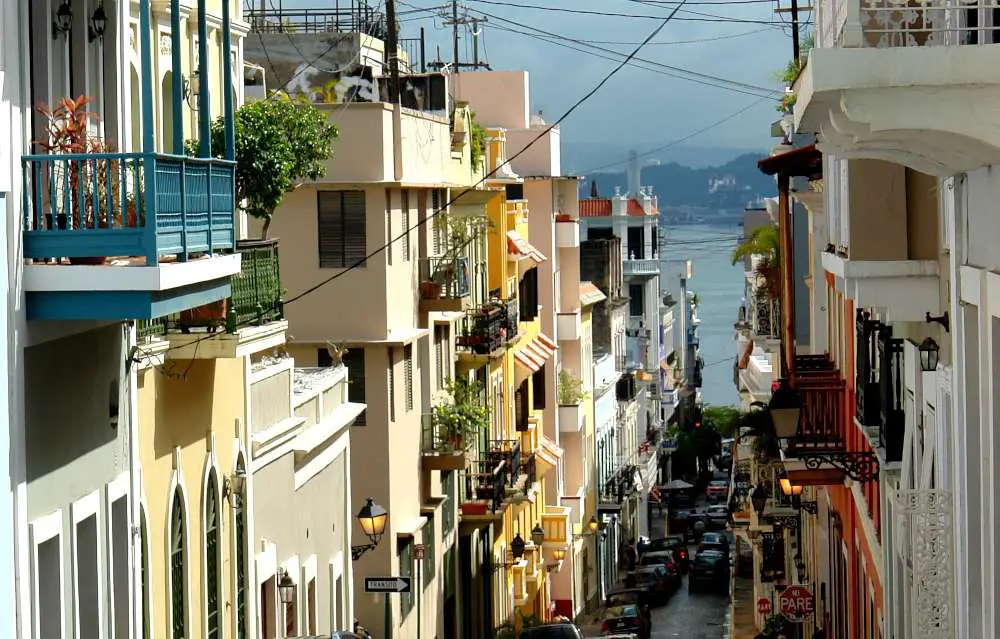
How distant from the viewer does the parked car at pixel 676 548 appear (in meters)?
68.6

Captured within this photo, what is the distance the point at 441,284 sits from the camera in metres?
31.0

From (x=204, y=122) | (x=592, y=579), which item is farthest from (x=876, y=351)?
(x=592, y=579)

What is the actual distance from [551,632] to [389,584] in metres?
10.9

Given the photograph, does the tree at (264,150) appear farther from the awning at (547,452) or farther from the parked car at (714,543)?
the parked car at (714,543)

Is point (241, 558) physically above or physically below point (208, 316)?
below

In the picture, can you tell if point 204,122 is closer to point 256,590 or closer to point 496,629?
point 256,590

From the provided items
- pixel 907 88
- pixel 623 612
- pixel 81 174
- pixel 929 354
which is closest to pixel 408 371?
pixel 929 354

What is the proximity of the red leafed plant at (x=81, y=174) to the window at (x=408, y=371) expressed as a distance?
62.2 feet

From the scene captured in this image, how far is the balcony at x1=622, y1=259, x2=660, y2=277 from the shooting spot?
96.6 metres

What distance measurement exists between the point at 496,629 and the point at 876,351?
21.1 m

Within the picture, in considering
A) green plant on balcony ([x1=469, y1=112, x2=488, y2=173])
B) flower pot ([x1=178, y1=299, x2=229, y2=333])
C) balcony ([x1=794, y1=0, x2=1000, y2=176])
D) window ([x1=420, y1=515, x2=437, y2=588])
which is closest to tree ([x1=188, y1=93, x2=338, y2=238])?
flower pot ([x1=178, y1=299, x2=229, y2=333])

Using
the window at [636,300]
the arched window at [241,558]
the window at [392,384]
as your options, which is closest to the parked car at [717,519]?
the window at [636,300]

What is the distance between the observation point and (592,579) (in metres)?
59.5

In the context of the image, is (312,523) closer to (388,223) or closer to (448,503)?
(388,223)
